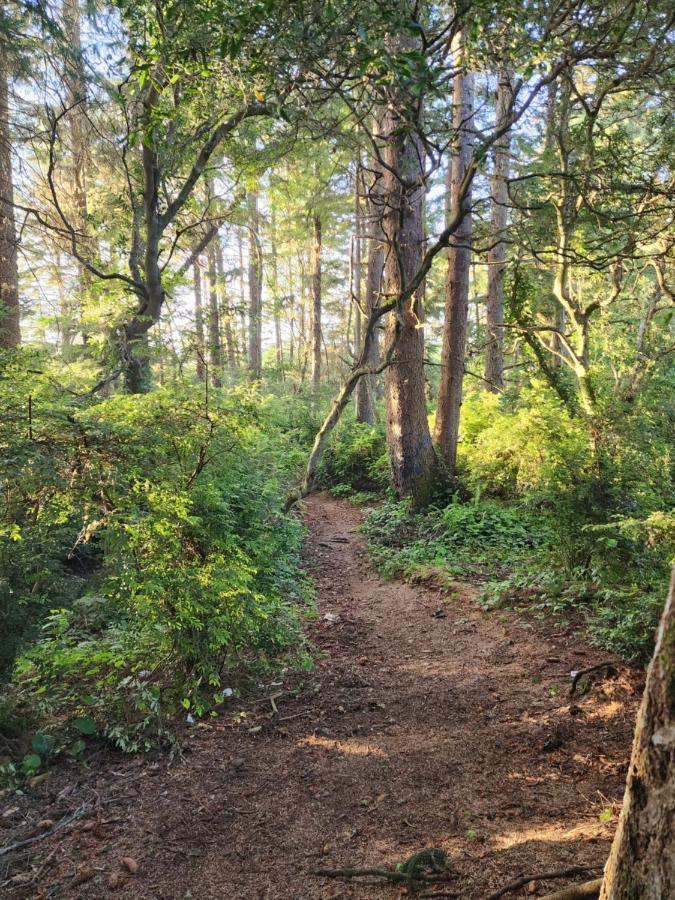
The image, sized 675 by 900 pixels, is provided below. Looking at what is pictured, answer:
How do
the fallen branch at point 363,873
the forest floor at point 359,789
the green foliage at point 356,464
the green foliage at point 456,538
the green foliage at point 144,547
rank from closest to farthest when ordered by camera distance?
1. the fallen branch at point 363,873
2. the forest floor at point 359,789
3. the green foliage at point 144,547
4. the green foliage at point 456,538
5. the green foliage at point 356,464

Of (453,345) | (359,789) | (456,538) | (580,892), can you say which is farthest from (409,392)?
(580,892)

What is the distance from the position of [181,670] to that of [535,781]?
2.64 metres

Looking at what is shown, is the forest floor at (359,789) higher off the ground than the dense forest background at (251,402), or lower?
Answer: lower

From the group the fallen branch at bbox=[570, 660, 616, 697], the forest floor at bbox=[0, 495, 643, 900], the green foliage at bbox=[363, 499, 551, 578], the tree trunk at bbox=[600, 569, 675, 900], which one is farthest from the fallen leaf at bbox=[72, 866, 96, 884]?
the green foliage at bbox=[363, 499, 551, 578]

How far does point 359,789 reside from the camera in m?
3.22

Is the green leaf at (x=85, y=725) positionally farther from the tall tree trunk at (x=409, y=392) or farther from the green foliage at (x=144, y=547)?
the tall tree trunk at (x=409, y=392)

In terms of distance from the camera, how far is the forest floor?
2492mm

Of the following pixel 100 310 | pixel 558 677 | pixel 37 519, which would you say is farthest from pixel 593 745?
pixel 100 310

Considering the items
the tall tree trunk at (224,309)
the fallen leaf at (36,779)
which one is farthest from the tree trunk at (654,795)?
the tall tree trunk at (224,309)

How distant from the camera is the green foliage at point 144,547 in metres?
3.41

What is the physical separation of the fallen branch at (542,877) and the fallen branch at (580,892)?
7.7 inches

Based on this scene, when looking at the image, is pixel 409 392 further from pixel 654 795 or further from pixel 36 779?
pixel 654 795

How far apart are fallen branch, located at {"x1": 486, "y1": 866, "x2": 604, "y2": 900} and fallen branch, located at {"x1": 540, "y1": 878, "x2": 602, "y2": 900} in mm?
196

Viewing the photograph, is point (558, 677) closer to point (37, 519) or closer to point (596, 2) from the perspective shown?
point (37, 519)
